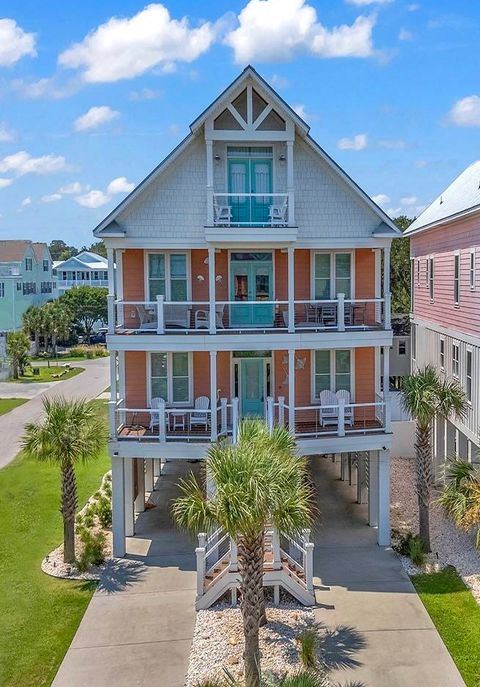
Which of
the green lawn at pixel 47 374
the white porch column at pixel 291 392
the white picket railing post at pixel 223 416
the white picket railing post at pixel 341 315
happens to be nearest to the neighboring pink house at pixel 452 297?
the white picket railing post at pixel 341 315

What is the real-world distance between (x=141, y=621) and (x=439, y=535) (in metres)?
9.14

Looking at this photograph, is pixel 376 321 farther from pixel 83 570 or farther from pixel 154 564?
pixel 83 570

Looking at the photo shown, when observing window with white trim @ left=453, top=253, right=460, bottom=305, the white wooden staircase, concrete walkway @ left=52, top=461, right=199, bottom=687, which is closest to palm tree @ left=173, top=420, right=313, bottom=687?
concrete walkway @ left=52, top=461, right=199, bottom=687

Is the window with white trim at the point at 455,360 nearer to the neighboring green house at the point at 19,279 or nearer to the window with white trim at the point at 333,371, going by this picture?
the window with white trim at the point at 333,371

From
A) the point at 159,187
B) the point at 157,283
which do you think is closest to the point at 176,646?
the point at 157,283

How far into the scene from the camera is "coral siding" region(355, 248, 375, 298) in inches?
818

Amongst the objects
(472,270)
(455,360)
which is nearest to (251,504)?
(472,270)

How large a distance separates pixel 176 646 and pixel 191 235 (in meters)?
11.0

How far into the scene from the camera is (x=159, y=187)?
19047 millimetres

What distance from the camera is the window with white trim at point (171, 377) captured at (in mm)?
20391

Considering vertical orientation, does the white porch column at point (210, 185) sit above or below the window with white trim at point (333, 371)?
above

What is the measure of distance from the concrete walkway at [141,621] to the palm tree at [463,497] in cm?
635

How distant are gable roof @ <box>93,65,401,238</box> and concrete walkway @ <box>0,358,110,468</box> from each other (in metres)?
14.1

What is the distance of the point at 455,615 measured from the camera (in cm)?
1416
